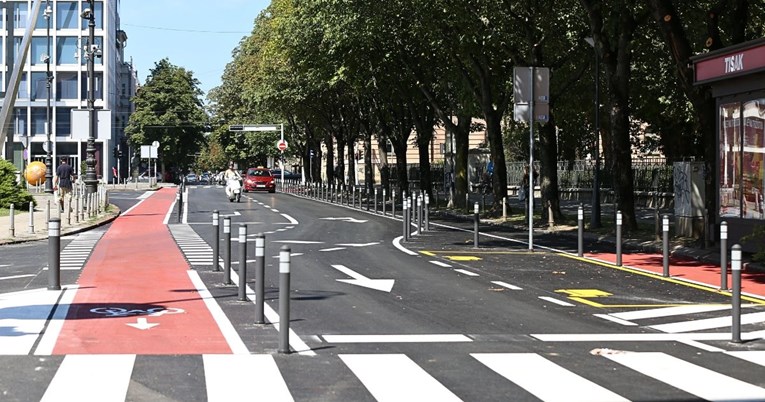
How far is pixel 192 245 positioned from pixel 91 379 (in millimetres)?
15654

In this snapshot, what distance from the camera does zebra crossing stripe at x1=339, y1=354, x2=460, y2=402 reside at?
782 cm

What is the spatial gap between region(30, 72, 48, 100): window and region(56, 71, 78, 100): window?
1.21 metres

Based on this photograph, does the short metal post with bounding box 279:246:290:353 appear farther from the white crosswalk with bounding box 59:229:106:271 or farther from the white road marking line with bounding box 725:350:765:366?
the white crosswalk with bounding box 59:229:106:271

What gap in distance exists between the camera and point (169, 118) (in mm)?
108750

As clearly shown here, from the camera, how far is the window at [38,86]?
94.0 m

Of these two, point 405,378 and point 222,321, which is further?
point 222,321

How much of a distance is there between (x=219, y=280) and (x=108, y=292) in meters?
2.13

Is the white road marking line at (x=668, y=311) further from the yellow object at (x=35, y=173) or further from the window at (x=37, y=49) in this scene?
the window at (x=37, y=49)

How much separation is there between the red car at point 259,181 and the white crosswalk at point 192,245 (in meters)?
39.3

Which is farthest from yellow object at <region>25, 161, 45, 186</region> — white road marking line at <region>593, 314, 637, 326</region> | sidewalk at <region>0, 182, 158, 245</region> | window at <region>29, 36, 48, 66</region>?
white road marking line at <region>593, 314, 637, 326</region>

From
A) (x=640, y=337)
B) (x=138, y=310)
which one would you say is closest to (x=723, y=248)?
(x=640, y=337)

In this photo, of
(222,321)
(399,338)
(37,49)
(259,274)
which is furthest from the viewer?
(37,49)

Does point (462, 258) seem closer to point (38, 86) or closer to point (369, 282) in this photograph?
point (369, 282)

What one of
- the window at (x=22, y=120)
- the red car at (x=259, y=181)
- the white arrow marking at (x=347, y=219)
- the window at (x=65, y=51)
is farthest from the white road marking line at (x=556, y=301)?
the window at (x=65, y=51)
